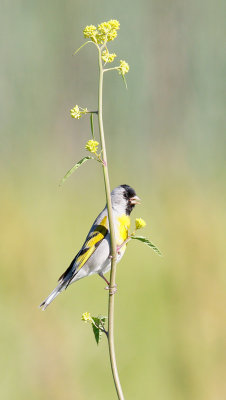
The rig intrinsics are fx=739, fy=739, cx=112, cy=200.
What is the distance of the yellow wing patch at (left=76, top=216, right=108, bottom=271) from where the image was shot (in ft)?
5.50

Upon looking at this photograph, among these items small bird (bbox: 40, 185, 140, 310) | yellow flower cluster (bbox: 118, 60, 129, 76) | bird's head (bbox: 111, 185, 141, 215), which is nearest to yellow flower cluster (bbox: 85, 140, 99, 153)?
yellow flower cluster (bbox: 118, 60, 129, 76)

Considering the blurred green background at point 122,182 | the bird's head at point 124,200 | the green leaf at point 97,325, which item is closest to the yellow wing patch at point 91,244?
the bird's head at point 124,200

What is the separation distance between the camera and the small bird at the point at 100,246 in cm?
169

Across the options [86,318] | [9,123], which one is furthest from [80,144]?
[86,318]

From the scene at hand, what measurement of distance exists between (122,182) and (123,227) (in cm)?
222

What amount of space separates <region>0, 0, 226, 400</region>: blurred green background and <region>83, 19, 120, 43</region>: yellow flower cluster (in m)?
1.86

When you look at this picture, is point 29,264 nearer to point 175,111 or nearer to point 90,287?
point 90,287

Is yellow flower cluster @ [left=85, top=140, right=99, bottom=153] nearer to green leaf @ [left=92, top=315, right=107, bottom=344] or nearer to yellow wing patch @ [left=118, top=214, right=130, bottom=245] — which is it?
green leaf @ [left=92, top=315, right=107, bottom=344]

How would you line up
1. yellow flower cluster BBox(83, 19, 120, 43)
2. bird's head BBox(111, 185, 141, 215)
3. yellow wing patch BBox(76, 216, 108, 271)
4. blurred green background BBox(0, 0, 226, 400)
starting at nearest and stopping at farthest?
1. yellow flower cluster BBox(83, 19, 120, 43)
2. yellow wing patch BBox(76, 216, 108, 271)
3. bird's head BBox(111, 185, 141, 215)
4. blurred green background BBox(0, 0, 226, 400)

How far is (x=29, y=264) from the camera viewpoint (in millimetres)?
3250

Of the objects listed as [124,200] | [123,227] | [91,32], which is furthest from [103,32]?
[124,200]

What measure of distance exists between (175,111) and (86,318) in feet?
12.5

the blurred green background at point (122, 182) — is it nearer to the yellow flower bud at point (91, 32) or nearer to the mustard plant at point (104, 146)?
the mustard plant at point (104, 146)

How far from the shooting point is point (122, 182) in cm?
404
